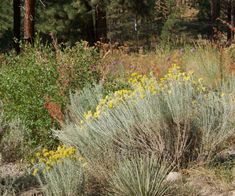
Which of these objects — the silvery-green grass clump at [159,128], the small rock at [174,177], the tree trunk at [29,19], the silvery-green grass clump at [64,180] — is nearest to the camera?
the silvery-green grass clump at [64,180]

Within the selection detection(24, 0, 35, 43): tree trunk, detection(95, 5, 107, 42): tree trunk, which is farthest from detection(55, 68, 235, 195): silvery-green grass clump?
detection(95, 5, 107, 42): tree trunk

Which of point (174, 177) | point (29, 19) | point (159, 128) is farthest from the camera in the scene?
point (29, 19)

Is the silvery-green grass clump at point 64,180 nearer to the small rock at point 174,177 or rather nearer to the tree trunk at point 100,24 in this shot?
the small rock at point 174,177

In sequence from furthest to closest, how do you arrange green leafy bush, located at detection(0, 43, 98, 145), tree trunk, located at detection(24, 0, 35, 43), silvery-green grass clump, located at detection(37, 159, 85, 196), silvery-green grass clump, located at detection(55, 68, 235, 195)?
1. tree trunk, located at detection(24, 0, 35, 43)
2. green leafy bush, located at detection(0, 43, 98, 145)
3. silvery-green grass clump, located at detection(55, 68, 235, 195)
4. silvery-green grass clump, located at detection(37, 159, 85, 196)

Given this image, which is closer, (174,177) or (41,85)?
(174,177)

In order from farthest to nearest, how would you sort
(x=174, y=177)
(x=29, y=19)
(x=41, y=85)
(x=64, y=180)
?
(x=29, y=19), (x=41, y=85), (x=174, y=177), (x=64, y=180)

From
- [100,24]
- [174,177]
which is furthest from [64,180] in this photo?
[100,24]

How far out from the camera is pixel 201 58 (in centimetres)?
1073

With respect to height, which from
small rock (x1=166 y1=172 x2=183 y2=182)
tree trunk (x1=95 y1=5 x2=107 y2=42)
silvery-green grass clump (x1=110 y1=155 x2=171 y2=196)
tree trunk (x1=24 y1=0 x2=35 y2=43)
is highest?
tree trunk (x1=24 y1=0 x2=35 y2=43)

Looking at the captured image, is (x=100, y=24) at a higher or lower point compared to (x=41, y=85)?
lower

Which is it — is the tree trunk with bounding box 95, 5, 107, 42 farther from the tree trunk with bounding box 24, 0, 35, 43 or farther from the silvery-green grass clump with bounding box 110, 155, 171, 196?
the silvery-green grass clump with bounding box 110, 155, 171, 196

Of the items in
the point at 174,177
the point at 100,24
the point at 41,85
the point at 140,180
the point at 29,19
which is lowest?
the point at 100,24

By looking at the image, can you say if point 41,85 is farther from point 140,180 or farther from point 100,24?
point 100,24

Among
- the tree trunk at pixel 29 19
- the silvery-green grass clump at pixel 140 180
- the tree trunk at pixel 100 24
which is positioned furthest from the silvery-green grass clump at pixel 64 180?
the tree trunk at pixel 100 24
